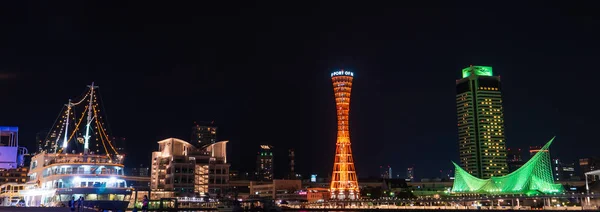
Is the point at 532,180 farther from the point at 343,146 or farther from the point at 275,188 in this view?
the point at 275,188

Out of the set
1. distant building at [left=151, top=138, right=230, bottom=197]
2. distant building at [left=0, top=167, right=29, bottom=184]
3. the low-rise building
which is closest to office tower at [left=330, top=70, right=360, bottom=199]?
distant building at [left=151, top=138, right=230, bottom=197]

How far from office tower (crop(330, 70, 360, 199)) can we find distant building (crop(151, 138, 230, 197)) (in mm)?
25825

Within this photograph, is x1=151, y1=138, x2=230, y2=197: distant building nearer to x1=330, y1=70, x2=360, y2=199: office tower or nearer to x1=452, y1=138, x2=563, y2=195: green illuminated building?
x1=330, y1=70, x2=360, y2=199: office tower

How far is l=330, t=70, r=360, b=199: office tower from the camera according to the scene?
110m

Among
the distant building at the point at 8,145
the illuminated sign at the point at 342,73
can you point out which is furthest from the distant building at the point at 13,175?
the illuminated sign at the point at 342,73

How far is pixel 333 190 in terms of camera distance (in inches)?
4614

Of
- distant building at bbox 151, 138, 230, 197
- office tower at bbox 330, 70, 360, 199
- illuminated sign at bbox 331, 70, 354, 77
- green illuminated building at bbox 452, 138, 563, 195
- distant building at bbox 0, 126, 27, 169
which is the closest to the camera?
distant building at bbox 0, 126, 27, 169

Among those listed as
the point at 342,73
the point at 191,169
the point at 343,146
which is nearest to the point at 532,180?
the point at 343,146

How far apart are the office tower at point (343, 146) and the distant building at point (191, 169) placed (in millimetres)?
25825

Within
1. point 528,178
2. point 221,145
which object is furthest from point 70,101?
point 528,178

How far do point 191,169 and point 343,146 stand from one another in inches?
1324

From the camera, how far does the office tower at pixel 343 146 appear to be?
110062 mm

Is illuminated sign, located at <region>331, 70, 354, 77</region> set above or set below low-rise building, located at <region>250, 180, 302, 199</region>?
above

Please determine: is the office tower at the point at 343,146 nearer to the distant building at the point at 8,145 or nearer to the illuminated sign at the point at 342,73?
the illuminated sign at the point at 342,73
